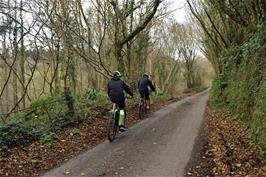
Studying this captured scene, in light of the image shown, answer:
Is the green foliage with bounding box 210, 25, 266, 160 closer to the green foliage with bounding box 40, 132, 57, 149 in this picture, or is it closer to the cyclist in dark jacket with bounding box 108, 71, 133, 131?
the cyclist in dark jacket with bounding box 108, 71, 133, 131

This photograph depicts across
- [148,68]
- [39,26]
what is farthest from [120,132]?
[148,68]

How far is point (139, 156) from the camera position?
9.16 metres

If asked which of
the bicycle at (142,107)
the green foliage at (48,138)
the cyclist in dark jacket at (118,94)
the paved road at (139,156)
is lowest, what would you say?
the paved road at (139,156)

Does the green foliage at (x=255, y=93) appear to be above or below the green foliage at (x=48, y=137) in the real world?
above

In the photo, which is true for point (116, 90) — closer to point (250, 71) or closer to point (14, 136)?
point (14, 136)

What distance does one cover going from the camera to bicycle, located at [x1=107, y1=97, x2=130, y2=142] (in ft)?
36.1

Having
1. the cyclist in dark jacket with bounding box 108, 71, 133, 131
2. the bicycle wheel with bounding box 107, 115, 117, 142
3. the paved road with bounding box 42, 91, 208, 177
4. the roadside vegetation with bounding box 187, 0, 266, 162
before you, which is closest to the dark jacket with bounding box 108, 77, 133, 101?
the cyclist in dark jacket with bounding box 108, 71, 133, 131

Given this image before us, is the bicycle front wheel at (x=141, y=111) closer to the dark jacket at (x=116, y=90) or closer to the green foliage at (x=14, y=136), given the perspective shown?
the dark jacket at (x=116, y=90)

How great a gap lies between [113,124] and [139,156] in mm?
2383

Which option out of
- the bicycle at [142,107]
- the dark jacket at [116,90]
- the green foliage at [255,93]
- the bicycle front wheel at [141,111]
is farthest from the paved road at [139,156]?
the bicycle at [142,107]

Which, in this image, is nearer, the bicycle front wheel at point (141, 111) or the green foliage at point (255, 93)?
the green foliage at point (255, 93)

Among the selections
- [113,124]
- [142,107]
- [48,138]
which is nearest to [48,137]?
[48,138]

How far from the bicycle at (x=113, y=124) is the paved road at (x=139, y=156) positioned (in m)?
0.23

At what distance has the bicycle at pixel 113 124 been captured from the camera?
10993mm
